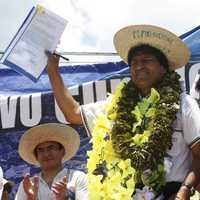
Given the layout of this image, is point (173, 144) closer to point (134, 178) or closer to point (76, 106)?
point (134, 178)

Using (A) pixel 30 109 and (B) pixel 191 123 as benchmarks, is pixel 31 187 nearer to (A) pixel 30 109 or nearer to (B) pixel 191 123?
(B) pixel 191 123

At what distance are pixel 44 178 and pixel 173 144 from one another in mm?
1321

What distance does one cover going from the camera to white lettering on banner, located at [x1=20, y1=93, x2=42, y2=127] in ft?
20.9

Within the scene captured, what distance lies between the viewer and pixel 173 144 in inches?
123

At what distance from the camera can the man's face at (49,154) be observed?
13.7 ft

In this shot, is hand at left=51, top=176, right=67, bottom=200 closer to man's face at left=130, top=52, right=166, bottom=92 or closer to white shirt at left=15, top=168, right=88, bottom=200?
white shirt at left=15, top=168, right=88, bottom=200

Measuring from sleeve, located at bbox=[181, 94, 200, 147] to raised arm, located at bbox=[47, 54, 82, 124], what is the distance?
801 millimetres

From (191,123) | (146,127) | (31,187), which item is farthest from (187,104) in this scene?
(31,187)

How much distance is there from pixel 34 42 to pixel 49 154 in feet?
3.03

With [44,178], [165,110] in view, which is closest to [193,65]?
[44,178]

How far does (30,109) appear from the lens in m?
6.43

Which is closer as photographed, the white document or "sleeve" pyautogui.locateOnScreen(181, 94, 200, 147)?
"sleeve" pyautogui.locateOnScreen(181, 94, 200, 147)

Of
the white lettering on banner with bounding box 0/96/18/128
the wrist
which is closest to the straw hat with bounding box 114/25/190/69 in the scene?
the wrist

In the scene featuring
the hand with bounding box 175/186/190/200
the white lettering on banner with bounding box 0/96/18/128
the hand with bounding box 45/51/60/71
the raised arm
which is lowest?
the hand with bounding box 175/186/190/200
